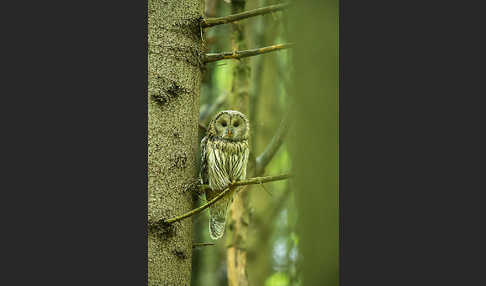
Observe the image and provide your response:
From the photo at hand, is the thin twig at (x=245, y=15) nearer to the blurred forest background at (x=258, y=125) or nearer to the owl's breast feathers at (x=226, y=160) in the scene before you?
the blurred forest background at (x=258, y=125)

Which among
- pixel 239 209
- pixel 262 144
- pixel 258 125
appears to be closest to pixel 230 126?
pixel 258 125

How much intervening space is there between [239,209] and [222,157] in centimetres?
40

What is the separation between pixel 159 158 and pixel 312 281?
1098mm

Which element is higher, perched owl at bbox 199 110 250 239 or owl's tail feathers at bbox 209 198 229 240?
perched owl at bbox 199 110 250 239

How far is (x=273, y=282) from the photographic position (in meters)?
3.03

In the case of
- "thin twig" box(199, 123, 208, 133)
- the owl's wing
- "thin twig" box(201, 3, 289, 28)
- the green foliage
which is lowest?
the green foliage

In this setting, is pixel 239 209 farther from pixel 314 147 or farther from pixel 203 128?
pixel 314 147

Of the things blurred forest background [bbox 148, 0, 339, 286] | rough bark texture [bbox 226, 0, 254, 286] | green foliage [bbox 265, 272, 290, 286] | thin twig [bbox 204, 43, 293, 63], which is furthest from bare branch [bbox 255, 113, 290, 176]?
green foliage [bbox 265, 272, 290, 286]

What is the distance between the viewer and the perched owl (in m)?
3.50

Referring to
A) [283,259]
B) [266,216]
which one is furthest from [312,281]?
[266,216]

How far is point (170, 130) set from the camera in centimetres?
304

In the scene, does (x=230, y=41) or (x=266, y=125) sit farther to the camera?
(x=230, y=41)

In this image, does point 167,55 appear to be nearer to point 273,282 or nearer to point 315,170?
point 315,170

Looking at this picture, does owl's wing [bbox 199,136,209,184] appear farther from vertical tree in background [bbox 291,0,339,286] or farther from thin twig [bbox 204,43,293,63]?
vertical tree in background [bbox 291,0,339,286]
